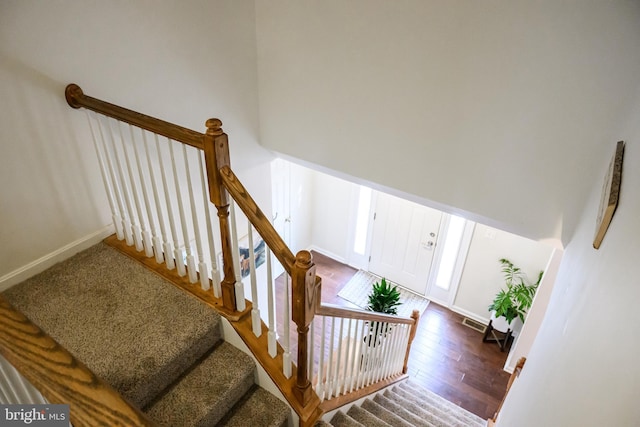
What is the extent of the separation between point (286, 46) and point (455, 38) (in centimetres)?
129

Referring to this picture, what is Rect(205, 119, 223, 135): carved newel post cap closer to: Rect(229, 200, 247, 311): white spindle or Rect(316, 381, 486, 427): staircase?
Rect(229, 200, 247, 311): white spindle

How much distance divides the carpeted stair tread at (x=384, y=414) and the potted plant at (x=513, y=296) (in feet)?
7.33

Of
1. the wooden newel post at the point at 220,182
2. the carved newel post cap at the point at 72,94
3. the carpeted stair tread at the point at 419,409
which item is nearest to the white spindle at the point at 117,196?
the carved newel post cap at the point at 72,94

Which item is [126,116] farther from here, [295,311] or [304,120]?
[304,120]

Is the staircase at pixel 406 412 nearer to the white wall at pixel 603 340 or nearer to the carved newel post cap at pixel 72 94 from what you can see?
the white wall at pixel 603 340

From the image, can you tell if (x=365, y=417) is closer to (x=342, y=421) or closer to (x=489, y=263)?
(x=342, y=421)

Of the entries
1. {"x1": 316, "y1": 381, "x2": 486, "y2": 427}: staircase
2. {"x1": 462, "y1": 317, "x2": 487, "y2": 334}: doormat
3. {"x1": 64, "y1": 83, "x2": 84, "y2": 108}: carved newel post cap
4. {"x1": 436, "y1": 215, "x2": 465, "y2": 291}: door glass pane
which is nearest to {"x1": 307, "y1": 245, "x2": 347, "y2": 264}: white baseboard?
{"x1": 436, "y1": 215, "x2": 465, "y2": 291}: door glass pane

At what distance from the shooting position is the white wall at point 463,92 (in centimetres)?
199

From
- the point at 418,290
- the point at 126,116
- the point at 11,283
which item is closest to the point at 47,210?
the point at 11,283

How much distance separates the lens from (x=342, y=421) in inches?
99.9

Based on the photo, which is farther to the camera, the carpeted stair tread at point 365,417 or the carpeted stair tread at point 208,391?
the carpeted stair tread at point 365,417

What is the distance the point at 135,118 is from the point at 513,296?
15.1 feet

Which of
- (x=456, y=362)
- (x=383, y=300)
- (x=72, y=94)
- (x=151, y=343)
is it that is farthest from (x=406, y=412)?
(x=72, y=94)

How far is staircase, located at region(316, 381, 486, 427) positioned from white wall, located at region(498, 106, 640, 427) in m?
1.49
